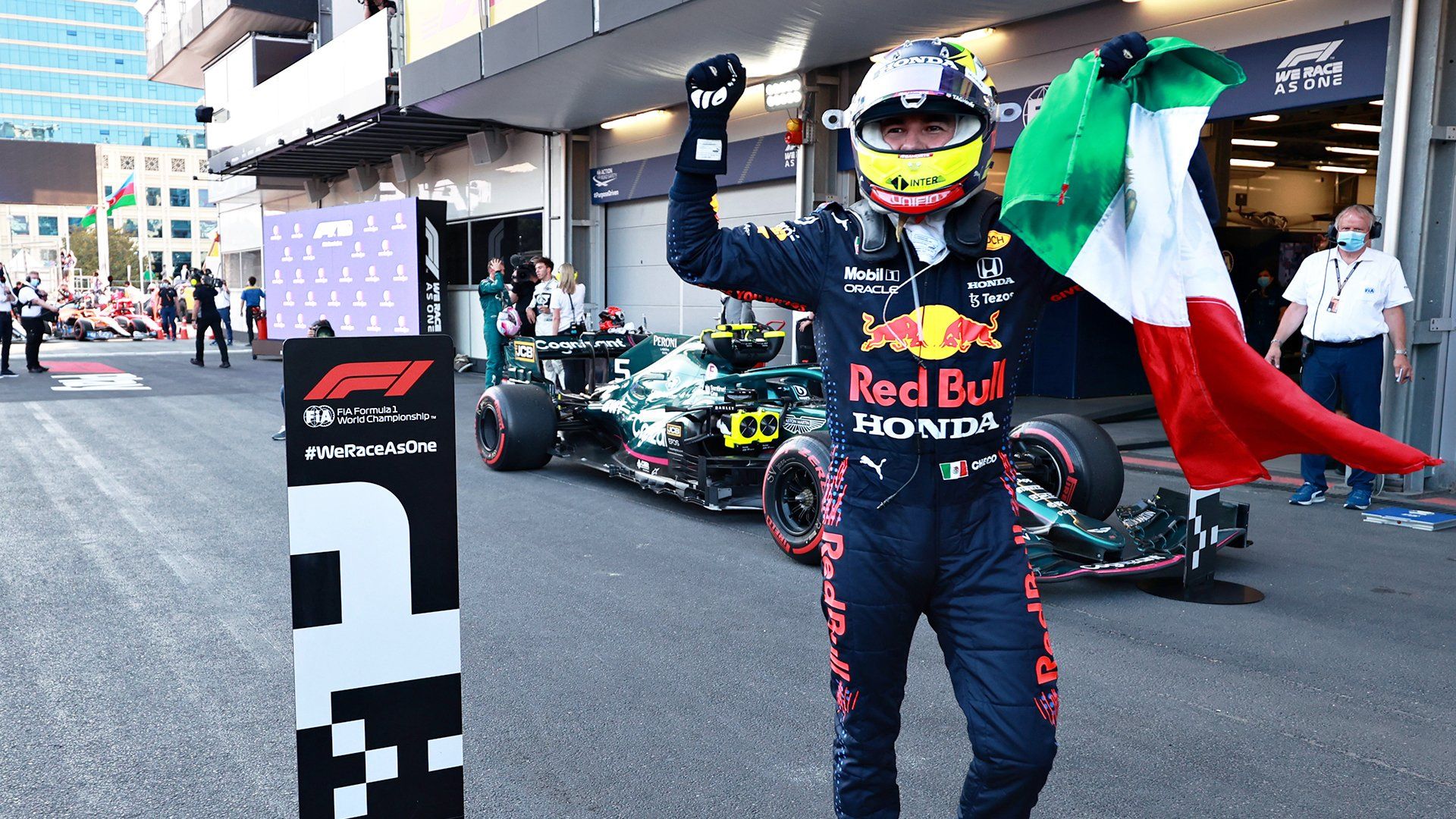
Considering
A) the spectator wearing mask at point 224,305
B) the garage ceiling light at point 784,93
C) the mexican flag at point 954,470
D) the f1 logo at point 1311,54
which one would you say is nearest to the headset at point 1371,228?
the f1 logo at point 1311,54

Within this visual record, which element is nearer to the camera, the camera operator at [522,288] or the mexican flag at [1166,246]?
the mexican flag at [1166,246]

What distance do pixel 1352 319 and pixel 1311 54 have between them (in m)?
2.47

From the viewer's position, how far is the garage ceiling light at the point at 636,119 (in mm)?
16297

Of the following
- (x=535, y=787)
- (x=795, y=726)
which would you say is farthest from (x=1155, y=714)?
(x=535, y=787)

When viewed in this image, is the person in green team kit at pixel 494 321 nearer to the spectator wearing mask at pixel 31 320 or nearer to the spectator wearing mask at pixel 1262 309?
the spectator wearing mask at pixel 31 320

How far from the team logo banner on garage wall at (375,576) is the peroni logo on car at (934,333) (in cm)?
94

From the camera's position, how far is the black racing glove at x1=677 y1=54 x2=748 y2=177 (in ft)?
7.84

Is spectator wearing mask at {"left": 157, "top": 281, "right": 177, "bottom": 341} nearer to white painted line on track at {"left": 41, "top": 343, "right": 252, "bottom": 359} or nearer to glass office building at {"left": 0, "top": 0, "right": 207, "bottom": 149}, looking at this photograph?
white painted line on track at {"left": 41, "top": 343, "right": 252, "bottom": 359}

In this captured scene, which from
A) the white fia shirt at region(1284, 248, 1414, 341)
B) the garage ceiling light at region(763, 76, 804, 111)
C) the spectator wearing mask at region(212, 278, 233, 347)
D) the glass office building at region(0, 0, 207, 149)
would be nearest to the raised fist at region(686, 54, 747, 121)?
the white fia shirt at region(1284, 248, 1414, 341)

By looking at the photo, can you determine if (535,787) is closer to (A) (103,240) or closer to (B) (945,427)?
(B) (945,427)

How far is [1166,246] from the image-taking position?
2.39 meters

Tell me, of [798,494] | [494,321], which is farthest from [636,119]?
[798,494]

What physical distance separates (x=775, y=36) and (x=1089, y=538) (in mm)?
7602

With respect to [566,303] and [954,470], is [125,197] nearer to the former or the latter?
[566,303]
